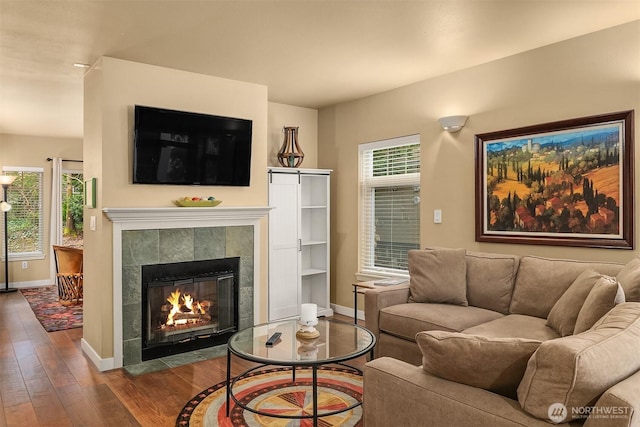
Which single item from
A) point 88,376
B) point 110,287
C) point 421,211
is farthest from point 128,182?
point 421,211

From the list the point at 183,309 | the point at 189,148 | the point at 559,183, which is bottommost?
the point at 183,309

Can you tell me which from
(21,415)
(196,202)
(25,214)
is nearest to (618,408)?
(21,415)

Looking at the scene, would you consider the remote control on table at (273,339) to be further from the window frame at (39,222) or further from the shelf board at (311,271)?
the window frame at (39,222)

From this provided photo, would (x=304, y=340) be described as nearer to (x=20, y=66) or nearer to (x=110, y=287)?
(x=110, y=287)

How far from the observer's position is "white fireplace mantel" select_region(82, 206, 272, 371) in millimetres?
3846

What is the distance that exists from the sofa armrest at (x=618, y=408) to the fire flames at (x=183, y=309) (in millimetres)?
3601

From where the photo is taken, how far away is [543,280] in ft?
10.9

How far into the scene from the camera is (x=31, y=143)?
7820 mm

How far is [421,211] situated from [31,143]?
672 cm

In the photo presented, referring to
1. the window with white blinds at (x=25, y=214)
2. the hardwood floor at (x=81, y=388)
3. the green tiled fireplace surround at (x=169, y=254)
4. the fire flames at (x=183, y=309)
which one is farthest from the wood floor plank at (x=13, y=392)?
the window with white blinds at (x=25, y=214)

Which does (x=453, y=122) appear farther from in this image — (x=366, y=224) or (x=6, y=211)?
(x=6, y=211)

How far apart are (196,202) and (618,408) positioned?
356cm

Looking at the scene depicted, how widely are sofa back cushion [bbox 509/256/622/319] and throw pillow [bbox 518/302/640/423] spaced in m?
1.82

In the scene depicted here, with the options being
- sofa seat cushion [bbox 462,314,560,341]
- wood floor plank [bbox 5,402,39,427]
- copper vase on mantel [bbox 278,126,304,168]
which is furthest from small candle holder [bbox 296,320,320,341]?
copper vase on mantel [bbox 278,126,304,168]
